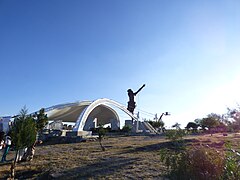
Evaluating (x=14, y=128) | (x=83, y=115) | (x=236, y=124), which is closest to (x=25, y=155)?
(x=14, y=128)

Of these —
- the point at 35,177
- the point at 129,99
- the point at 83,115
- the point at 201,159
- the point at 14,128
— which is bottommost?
the point at 35,177

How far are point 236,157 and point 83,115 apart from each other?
113 ft

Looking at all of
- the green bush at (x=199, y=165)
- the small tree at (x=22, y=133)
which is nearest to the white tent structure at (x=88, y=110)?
the small tree at (x=22, y=133)

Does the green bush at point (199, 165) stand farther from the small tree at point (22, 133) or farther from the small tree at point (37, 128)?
the small tree at point (37, 128)

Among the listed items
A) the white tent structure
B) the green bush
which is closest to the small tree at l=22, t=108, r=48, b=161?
the green bush

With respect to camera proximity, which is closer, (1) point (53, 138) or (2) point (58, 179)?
(2) point (58, 179)

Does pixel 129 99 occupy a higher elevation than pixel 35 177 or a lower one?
higher

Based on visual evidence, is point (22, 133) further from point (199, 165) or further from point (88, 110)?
point (88, 110)

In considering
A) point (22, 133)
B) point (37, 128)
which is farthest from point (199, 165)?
point (37, 128)

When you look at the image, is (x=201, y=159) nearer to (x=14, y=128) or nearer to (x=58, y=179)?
(x=58, y=179)

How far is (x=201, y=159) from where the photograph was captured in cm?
468

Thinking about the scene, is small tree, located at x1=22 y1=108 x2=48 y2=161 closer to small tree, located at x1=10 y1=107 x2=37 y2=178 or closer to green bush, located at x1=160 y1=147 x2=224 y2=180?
small tree, located at x1=10 y1=107 x2=37 y2=178

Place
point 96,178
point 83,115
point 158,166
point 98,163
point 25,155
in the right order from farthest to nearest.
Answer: point 83,115, point 25,155, point 98,163, point 158,166, point 96,178

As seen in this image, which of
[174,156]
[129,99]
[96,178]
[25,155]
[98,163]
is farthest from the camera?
[129,99]
